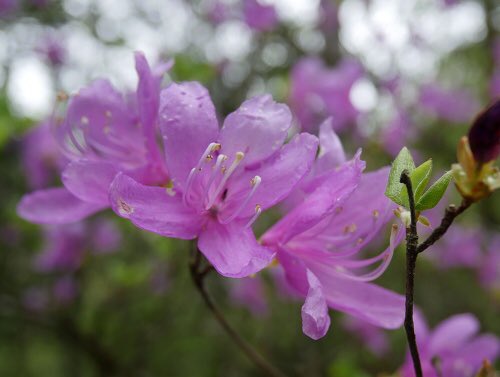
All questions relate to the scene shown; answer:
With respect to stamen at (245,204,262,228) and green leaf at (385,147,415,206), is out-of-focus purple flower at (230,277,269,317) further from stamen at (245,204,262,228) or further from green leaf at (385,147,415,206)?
green leaf at (385,147,415,206)

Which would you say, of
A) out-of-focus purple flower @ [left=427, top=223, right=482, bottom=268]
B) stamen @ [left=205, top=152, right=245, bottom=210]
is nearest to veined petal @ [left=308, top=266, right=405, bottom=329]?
stamen @ [left=205, top=152, right=245, bottom=210]

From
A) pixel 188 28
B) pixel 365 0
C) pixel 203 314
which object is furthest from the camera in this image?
pixel 188 28

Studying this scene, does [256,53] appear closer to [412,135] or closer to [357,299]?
[412,135]

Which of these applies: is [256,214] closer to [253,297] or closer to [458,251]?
[253,297]

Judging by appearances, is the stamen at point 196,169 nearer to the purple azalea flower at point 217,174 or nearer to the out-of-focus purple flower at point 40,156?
the purple azalea flower at point 217,174

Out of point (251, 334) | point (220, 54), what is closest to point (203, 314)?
point (251, 334)

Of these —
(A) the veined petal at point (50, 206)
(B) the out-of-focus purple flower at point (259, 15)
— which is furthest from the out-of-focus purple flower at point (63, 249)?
(A) the veined petal at point (50, 206)
